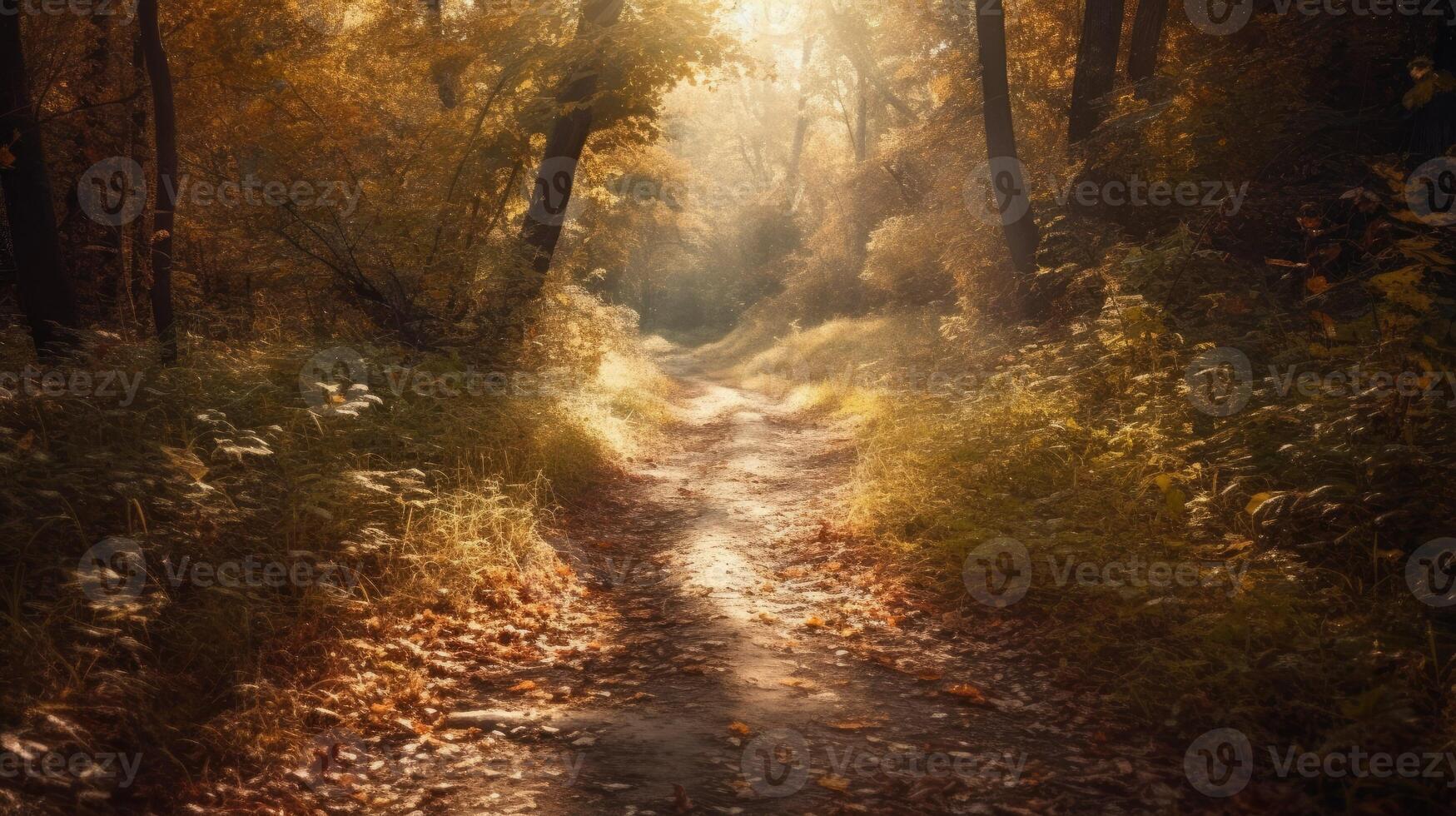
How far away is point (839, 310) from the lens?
2825cm

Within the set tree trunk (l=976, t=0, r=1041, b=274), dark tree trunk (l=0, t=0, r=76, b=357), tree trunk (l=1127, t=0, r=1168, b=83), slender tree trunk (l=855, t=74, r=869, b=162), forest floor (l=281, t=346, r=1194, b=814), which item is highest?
slender tree trunk (l=855, t=74, r=869, b=162)

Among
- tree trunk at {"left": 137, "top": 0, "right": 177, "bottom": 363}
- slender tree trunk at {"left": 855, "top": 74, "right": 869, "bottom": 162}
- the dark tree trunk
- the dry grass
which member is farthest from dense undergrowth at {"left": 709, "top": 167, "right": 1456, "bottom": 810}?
slender tree trunk at {"left": 855, "top": 74, "right": 869, "bottom": 162}

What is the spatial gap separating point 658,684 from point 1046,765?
2171 mm

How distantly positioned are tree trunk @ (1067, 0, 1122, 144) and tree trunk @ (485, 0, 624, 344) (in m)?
7.36

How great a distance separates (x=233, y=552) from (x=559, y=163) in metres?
9.17

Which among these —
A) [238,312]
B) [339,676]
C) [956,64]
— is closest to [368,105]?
[238,312]

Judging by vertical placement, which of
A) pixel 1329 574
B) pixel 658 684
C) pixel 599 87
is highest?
pixel 599 87

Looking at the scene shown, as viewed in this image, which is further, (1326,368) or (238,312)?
(238,312)

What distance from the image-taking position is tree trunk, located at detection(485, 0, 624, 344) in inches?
455

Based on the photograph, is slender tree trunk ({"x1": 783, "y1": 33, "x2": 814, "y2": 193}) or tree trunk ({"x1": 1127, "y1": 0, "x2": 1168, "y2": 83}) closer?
tree trunk ({"x1": 1127, "y1": 0, "x2": 1168, "y2": 83})

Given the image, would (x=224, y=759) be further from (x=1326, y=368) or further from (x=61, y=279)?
(x=1326, y=368)

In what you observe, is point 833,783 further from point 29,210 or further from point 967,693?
point 29,210

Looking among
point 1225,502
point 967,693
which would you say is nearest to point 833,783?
point 967,693

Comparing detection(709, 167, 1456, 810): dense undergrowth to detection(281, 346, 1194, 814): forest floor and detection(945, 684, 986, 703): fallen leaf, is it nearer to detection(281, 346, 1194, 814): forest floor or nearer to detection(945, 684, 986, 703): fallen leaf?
detection(281, 346, 1194, 814): forest floor
